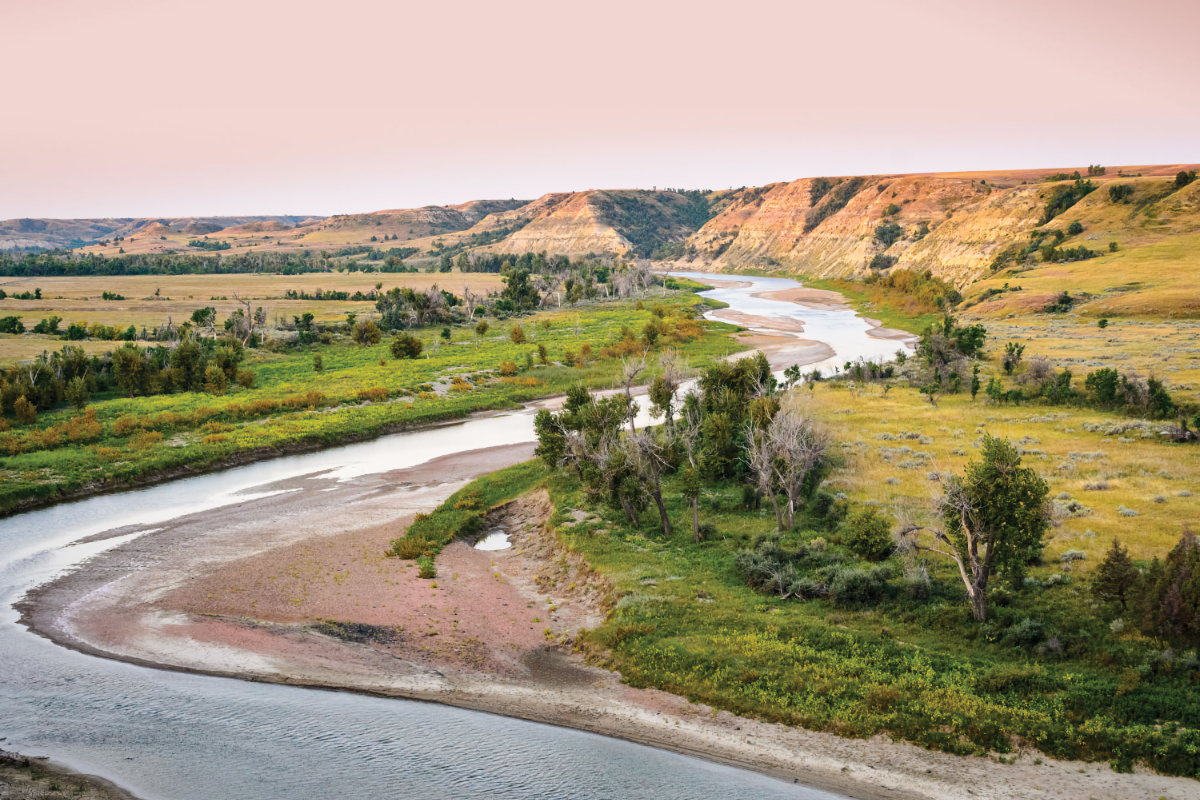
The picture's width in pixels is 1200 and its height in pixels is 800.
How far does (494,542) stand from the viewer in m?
37.1

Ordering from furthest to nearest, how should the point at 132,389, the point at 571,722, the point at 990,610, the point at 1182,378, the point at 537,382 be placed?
1. the point at 537,382
2. the point at 132,389
3. the point at 1182,378
4. the point at 990,610
5. the point at 571,722

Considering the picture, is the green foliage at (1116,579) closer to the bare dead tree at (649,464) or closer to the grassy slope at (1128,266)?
the bare dead tree at (649,464)

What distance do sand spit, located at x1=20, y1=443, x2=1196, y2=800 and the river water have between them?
2.26ft

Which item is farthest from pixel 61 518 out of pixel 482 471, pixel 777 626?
pixel 777 626

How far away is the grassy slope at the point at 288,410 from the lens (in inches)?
1767

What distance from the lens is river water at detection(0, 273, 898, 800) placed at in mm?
18516

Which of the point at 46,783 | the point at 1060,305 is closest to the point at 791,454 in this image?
the point at 46,783

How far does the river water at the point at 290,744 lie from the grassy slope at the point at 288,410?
66.7 feet

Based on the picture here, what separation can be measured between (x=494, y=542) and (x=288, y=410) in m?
32.0

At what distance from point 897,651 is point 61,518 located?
41.0 metres

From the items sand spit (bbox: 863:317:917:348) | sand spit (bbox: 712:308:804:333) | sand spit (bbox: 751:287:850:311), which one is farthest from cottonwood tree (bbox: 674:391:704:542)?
sand spit (bbox: 751:287:850:311)

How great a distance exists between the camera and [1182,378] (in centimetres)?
5297

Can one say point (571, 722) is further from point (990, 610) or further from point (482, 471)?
point (482, 471)

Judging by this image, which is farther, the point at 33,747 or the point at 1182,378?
the point at 1182,378
